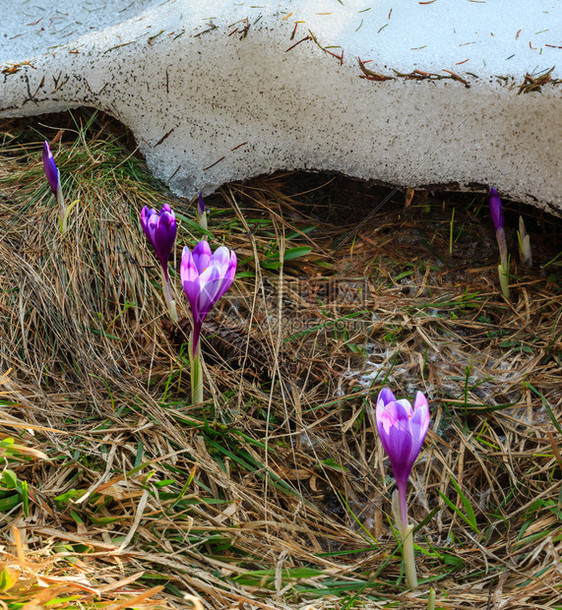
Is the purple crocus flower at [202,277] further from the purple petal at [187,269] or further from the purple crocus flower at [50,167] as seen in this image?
the purple crocus flower at [50,167]

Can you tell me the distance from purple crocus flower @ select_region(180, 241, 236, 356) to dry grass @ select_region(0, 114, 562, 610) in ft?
0.79

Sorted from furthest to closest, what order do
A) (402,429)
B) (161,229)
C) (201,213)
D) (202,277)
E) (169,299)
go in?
1. (201,213)
2. (169,299)
3. (161,229)
4. (202,277)
5. (402,429)

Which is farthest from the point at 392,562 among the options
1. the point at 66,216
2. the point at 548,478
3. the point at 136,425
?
the point at 66,216

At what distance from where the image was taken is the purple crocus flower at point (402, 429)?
40.3 inches

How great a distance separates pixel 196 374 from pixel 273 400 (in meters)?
0.22

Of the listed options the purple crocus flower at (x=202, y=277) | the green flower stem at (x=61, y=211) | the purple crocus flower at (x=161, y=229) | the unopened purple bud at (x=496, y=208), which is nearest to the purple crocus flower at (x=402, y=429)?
the purple crocus flower at (x=202, y=277)

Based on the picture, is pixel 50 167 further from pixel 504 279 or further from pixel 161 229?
pixel 504 279

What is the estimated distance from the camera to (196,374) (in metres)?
1.36

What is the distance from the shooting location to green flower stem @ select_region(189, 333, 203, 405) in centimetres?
135

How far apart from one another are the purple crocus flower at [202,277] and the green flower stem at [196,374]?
0.02 metres

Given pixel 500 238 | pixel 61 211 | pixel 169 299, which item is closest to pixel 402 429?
pixel 169 299

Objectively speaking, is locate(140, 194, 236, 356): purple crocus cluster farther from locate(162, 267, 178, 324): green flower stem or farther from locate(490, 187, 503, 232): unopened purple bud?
locate(490, 187, 503, 232): unopened purple bud

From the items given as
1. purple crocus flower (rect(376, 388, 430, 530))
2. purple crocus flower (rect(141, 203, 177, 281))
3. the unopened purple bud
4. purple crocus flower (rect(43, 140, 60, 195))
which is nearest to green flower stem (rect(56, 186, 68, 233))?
purple crocus flower (rect(43, 140, 60, 195))

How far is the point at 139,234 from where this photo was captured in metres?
1.80
